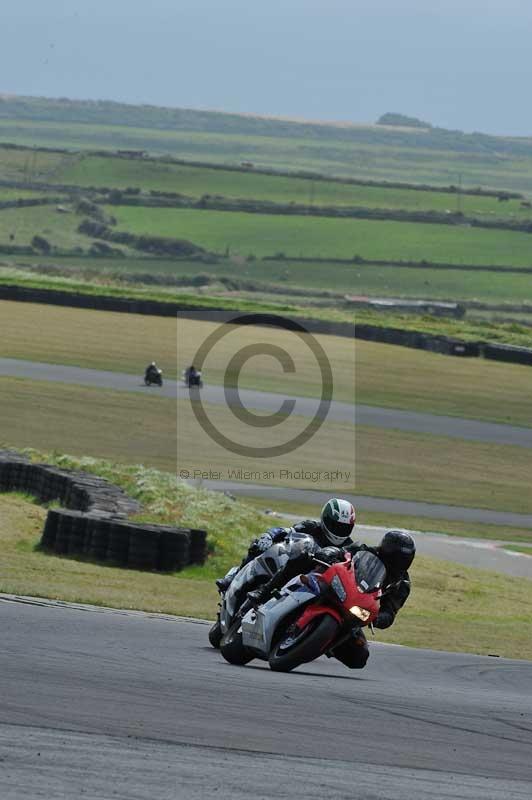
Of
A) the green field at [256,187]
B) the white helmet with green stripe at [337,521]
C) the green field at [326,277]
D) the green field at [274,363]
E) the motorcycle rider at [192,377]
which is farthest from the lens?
the green field at [256,187]

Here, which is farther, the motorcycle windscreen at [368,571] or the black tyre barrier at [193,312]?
the black tyre barrier at [193,312]

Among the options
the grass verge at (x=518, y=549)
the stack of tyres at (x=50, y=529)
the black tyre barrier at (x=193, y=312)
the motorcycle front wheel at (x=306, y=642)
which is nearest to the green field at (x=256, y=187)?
the black tyre barrier at (x=193, y=312)

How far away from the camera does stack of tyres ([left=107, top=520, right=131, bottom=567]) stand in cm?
1742

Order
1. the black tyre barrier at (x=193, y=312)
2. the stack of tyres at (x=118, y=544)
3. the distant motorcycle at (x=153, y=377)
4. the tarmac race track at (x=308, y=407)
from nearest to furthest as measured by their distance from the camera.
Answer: the stack of tyres at (x=118, y=544), the tarmac race track at (x=308, y=407), the distant motorcycle at (x=153, y=377), the black tyre barrier at (x=193, y=312)

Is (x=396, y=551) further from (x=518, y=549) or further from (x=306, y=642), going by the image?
(x=518, y=549)

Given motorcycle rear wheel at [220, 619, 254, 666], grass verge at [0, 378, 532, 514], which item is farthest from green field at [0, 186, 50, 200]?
motorcycle rear wheel at [220, 619, 254, 666]

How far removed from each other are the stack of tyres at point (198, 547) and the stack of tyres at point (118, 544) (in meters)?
0.98

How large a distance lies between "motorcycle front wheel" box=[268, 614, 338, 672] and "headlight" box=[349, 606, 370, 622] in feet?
0.47

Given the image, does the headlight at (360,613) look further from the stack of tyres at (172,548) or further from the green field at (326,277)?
the green field at (326,277)

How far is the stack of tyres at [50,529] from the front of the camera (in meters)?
17.6

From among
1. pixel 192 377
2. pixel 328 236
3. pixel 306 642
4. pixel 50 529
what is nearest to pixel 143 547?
pixel 50 529

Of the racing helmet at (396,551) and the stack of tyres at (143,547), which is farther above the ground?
the racing helmet at (396,551)

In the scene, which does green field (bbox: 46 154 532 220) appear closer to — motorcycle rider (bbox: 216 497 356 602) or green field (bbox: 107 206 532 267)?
green field (bbox: 107 206 532 267)

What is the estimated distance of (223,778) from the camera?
614 cm
